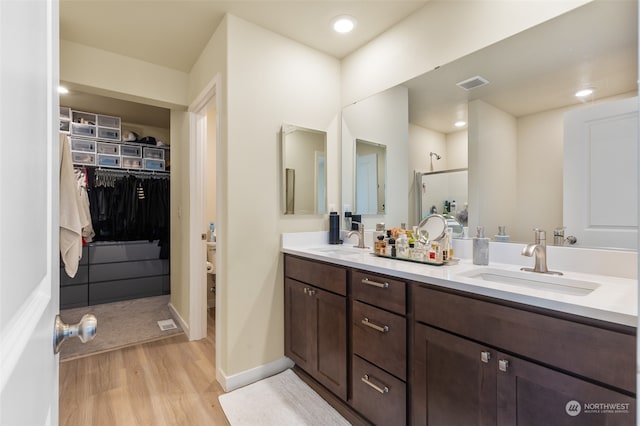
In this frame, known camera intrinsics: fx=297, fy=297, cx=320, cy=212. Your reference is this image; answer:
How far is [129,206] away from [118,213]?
156 millimetres

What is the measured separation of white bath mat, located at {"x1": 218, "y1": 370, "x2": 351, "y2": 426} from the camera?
1675 mm

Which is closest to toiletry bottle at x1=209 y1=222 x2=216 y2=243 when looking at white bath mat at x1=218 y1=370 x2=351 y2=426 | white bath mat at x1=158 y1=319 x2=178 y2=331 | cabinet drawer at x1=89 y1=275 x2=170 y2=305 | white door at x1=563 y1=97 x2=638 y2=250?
white bath mat at x1=158 y1=319 x2=178 y2=331

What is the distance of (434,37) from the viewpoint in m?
1.85

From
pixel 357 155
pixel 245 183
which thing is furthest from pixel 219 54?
pixel 357 155

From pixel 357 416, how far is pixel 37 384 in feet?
5.29

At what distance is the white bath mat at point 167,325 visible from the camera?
296cm

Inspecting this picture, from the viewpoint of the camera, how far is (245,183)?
2.06m

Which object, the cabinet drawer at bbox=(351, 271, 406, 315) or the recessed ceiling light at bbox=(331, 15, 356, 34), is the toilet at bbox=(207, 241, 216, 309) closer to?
the cabinet drawer at bbox=(351, 271, 406, 315)

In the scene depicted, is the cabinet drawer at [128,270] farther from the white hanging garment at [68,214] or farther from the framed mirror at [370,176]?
the framed mirror at [370,176]

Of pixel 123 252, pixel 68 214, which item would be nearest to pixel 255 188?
pixel 68 214

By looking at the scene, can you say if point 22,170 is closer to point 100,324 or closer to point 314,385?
point 314,385

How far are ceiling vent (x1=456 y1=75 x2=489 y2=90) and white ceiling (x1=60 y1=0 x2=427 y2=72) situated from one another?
60 cm

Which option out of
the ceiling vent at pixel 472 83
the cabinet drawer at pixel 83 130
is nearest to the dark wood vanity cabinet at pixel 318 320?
the ceiling vent at pixel 472 83

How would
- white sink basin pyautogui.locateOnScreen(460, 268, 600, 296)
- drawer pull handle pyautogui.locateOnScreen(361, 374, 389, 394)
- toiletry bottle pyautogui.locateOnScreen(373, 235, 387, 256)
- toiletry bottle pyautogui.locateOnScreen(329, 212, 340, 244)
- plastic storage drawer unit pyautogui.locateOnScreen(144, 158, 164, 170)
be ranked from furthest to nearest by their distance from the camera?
1. plastic storage drawer unit pyautogui.locateOnScreen(144, 158, 164, 170)
2. toiletry bottle pyautogui.locateOnScreen(329, 212, 340, 244)
3. toiletry bottle pyautogui.locateOnScreen(373, 235, 387, 256)
4. drawer pull handle pyautogui.locateOnScreen(361, 374, 389, 394)
5. white sink basin pyautogui.locateOnScreen(460, 268, 600, 296)
